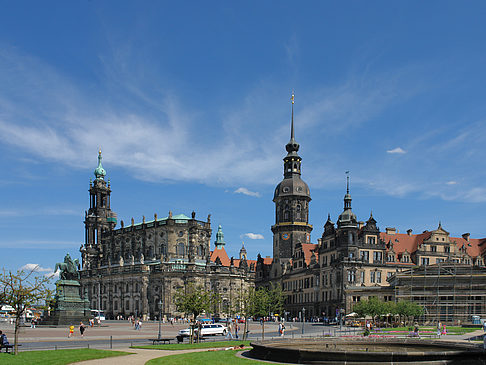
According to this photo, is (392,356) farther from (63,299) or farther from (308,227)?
(308,227)

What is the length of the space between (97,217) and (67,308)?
67.9m

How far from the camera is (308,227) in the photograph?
106 meters

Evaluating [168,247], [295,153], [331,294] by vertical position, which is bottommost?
[331,294]

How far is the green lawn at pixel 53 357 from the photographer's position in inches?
918

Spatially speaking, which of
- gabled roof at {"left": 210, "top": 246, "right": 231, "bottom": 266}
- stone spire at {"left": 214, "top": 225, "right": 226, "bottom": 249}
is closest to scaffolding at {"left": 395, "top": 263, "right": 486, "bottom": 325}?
gabled roof at {"left": 210, "top": 246, "right": 231, "bottom": 266}

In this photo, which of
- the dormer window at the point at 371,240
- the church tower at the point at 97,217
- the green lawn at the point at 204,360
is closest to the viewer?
the green lawn at the point at 204,360

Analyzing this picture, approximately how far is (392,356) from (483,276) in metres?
53.3

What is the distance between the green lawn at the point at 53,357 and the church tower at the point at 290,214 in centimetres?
7896

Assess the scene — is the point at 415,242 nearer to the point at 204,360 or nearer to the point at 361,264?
the point at 361,264

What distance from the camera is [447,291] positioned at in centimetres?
6956

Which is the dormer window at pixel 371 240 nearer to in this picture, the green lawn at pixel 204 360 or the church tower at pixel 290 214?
the church tower at pixel 290 214

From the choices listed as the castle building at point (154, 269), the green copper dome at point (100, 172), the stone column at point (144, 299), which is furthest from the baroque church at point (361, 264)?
the green copper dome at point (100, 172)

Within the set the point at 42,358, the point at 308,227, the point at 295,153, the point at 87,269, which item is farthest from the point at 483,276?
the point at 87,269

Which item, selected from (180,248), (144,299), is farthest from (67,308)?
(180,248)
